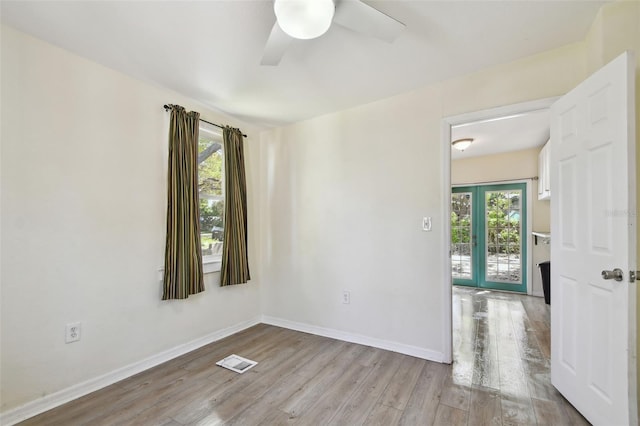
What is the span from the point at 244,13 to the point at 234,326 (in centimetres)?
302

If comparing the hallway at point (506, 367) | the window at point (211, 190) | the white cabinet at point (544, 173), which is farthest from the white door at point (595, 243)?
the window at point (211, 190)

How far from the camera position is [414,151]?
270 centimetres

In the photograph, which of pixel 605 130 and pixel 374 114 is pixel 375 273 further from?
pixel 605 130

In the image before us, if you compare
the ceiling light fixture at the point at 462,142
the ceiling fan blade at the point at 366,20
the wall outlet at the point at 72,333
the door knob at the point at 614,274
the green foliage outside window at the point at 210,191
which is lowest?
the wall outlet at the point at 72,333

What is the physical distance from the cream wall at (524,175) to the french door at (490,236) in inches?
5.3

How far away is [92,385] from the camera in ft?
6.97

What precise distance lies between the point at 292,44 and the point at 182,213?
1.72 meters

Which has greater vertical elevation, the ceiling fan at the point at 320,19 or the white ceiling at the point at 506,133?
the white ceiling at the point at 506,133

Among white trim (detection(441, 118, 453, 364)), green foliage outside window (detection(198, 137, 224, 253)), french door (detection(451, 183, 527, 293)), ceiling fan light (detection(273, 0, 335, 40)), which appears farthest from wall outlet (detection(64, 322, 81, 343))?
french door (detection(451, 183, 527, 293))

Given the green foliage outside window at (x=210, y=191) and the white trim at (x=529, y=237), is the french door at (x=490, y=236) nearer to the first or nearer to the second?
the white trim at (x=529, y=237)

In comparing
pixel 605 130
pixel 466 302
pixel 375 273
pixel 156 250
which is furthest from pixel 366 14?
pixel 466 302

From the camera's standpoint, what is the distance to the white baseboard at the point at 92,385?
5.88 ft

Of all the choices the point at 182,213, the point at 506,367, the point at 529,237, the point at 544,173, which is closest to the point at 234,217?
the point at 182,213

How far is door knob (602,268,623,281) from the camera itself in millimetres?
1433
